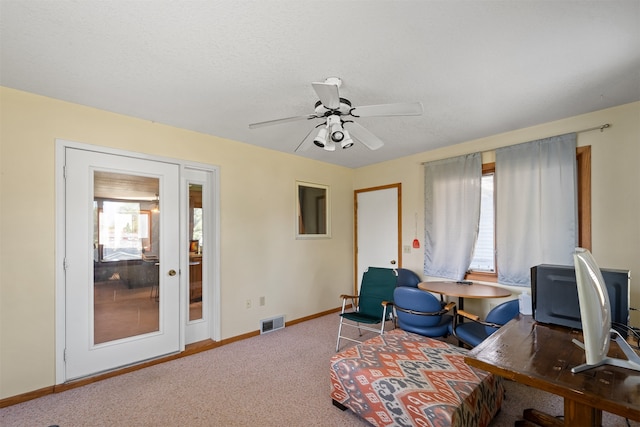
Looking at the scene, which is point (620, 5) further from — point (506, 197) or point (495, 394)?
point (495, 394)

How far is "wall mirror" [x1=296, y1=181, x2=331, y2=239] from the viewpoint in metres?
4.40

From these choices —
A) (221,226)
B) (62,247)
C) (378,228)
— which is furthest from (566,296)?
(62,247)

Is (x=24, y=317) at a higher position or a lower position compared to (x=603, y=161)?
lower

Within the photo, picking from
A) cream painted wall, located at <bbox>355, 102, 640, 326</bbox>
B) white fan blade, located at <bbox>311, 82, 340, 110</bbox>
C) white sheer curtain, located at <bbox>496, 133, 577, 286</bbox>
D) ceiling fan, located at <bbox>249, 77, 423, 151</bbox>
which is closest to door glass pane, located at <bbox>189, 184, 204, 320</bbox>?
ceiling fan, located at <bbox>249, 77, 423, 151</bbox>

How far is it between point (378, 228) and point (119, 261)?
362cm

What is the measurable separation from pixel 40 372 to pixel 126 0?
2.97 metres

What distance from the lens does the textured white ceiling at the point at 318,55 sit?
150 cm

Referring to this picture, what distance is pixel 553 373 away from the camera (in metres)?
1.32

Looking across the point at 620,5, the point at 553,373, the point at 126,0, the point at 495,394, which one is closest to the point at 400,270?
the point at 495,394

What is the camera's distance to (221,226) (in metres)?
3.50

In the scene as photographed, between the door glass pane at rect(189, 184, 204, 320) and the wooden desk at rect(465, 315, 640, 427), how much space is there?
3.06m

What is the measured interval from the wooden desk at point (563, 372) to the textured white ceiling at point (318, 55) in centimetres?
185

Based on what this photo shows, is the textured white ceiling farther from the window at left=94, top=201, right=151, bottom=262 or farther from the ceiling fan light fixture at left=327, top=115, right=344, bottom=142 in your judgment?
the window at left=94, top=201, right=151, bottom=262

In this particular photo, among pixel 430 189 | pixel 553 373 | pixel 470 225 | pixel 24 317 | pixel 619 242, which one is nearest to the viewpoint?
pixel 553 373
